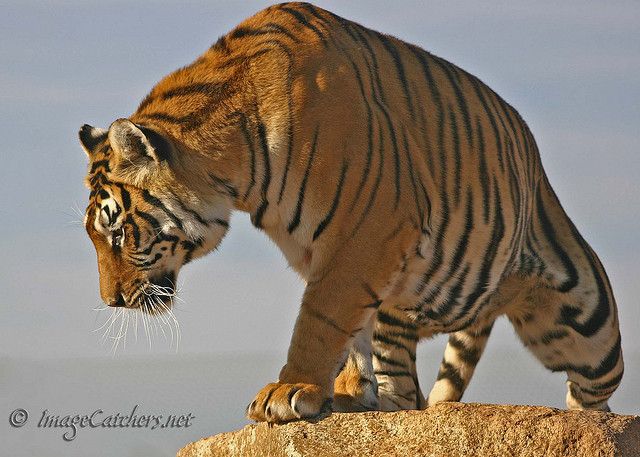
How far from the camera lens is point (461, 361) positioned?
7.64 m

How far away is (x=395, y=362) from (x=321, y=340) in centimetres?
153

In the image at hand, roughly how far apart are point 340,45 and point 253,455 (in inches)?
78.1

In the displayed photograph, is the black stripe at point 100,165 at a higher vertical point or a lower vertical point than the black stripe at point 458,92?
lower

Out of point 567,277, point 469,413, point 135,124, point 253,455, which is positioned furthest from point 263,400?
point 567,277

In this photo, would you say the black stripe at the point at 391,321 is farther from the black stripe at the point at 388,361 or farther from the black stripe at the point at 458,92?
the black stripe at the point at 458,92

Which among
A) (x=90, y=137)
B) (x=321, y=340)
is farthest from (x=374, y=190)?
(x=90, y=137)

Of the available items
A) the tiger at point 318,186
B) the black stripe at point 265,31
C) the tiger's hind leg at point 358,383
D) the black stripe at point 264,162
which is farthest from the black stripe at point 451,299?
the black stripe at point 265,31

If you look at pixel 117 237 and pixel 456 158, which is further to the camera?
pixel 456 158

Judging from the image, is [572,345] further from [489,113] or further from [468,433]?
[468,433]

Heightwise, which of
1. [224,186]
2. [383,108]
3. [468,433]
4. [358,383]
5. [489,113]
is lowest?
[468,433]

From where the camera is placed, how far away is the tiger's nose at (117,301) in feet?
20.4

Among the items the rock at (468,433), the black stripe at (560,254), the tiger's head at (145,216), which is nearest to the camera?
the rock at (468,433)

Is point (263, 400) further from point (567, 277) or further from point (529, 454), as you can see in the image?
point (567, 277)

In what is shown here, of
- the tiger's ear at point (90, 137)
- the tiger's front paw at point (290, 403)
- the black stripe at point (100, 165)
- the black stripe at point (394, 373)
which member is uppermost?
the tiger's ear at point (90, 137)
